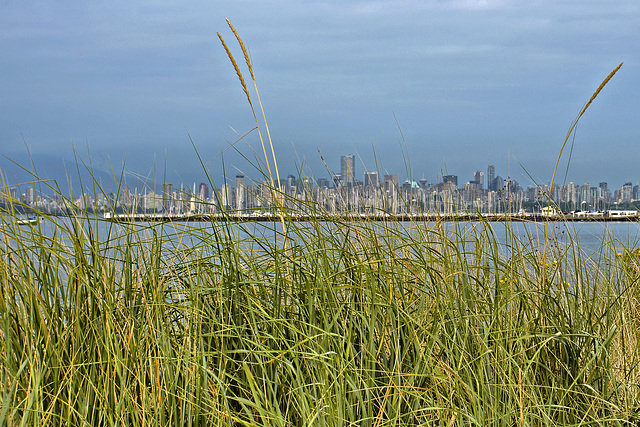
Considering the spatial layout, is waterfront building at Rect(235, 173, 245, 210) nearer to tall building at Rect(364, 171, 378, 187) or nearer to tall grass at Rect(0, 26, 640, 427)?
tall grass at Rect(0, 26, 640, 427)

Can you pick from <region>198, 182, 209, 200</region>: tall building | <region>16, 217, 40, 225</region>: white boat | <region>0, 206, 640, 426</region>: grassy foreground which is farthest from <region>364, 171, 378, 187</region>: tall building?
<region>16, 217, 40, 225</region>: white boat

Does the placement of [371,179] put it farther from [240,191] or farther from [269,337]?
[269,337]

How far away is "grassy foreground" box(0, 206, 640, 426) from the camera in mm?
1885

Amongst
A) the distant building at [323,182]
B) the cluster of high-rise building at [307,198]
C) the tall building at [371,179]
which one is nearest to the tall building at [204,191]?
the cluster of high-rise building at [307,198]

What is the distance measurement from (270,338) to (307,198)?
0.70m

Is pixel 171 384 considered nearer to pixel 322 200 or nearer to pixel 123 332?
pixel 123 332

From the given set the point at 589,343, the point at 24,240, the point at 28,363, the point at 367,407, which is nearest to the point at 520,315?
the point at 589,343

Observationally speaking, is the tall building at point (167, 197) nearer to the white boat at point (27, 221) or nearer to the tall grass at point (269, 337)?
the tall grass at point (269, 337)

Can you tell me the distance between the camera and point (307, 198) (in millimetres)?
2541

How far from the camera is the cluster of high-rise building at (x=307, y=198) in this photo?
8.00ft

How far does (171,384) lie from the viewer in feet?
6.13

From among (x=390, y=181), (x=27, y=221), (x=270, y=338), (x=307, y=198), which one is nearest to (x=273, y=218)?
(x=307, y=198)

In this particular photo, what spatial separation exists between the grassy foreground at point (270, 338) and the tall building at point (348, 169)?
70 centimetres

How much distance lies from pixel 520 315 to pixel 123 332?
1616mm
